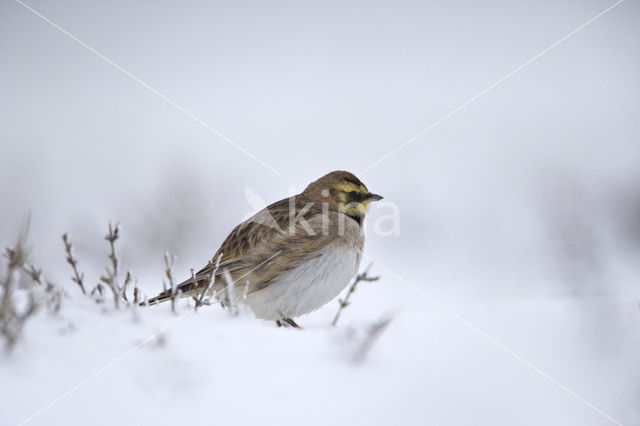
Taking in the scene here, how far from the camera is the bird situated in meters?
4.45

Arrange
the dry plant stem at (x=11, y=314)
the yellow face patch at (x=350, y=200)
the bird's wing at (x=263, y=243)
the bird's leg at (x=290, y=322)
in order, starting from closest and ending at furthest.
Answer: the dry plant stem at (x=11, y=314), the bird's leg at (x=290, y=322), the bird's wing at (x=263, y=243), the yellow face patch at (x=350, y=200)

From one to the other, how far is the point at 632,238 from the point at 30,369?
8.58 m

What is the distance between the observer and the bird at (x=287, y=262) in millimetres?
4449

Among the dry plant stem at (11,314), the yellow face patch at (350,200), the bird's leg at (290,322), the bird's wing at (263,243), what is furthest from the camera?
the yellow face patch at (350,200)

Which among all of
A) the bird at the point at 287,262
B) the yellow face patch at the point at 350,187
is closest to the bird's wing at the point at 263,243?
the bird at the point at 287,262

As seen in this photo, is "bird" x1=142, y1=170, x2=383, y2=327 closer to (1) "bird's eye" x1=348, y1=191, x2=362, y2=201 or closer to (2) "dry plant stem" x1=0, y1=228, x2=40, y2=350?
(1) "bird's eye" x1=348, y1=191, x2=362, y2=201

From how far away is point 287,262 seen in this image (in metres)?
4.52

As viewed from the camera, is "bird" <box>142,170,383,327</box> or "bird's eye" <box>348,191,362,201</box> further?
"bird's eye" <box>348,191,362,201</box>

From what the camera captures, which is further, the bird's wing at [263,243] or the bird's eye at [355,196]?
the bird's eye at [355,196]

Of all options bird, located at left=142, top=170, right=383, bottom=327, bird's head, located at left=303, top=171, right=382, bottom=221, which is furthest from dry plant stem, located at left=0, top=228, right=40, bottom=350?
bird's head, located at left=303, top=171, right=382, bottom=221

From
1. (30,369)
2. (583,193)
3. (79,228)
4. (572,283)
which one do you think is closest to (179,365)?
(30,369)

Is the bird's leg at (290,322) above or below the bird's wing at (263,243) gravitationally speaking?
below

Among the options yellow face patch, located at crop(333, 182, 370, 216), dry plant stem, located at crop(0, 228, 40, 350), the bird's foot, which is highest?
dry plant stem, located at crop(0, 228, 40, 350)

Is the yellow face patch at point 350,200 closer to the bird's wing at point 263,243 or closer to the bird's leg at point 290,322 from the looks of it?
the bird's wing at point 263,243
